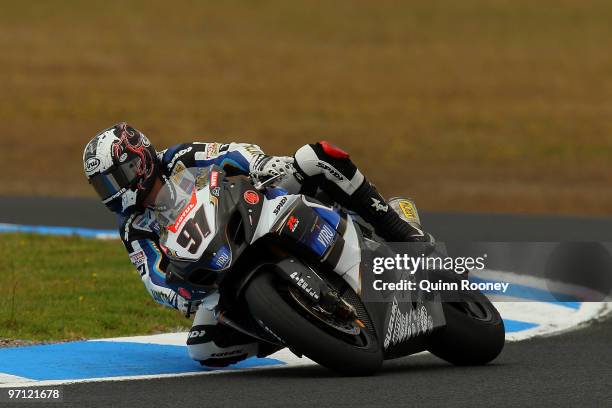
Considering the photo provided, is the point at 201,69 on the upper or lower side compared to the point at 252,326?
lower

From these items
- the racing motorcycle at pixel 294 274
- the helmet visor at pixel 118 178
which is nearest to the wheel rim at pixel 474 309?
the racing motorcycle at pixel 294 274

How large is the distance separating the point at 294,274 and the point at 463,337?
124 centimetres

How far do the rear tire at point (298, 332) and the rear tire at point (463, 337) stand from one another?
0.78 metres

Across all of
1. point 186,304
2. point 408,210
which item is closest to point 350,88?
point 408,210

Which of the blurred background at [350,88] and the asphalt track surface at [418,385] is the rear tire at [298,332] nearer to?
the asphalt track surface at [418,385]

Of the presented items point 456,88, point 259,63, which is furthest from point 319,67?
point 456,88

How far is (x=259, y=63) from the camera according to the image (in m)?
30.1

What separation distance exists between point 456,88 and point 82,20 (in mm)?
12695

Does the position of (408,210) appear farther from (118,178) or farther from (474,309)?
(118,178)

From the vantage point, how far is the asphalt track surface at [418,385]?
5.66 metres

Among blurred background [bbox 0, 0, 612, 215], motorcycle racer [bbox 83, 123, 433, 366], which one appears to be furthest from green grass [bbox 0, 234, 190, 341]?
blurred background [bbox 0, 0, 612, 215]

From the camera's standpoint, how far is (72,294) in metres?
9.73

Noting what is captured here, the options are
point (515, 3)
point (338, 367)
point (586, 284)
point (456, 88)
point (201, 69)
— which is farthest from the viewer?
point (515, 3)

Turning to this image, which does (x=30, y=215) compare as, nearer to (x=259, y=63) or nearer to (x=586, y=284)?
(x=586, y=284)
